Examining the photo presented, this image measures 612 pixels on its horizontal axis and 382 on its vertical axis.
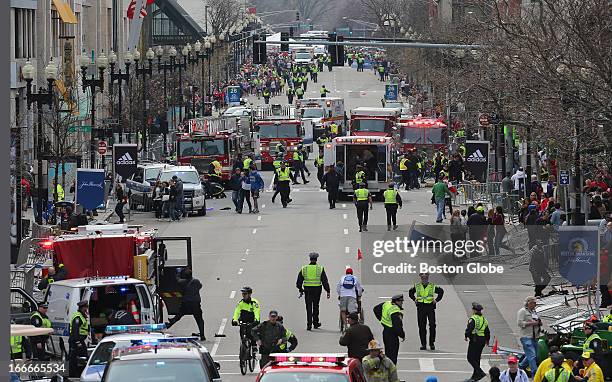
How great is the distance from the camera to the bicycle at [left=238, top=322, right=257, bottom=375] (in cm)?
2623

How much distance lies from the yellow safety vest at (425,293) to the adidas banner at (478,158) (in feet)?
84.7

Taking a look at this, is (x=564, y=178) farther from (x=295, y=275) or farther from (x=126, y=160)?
(x=126, y=160)

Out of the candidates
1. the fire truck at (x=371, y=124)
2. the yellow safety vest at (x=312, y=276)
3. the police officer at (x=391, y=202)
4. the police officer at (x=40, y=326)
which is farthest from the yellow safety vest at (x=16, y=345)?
the fire truck at (x=371, y=124)

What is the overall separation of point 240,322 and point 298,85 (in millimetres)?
103435

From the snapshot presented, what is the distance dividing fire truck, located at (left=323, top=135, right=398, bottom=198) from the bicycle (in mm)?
29138

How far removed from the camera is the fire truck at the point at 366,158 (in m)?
56.4

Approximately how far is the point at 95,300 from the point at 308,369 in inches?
386

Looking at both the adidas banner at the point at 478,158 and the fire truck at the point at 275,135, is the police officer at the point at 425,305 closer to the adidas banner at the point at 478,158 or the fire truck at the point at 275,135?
the adidas banner at the point at 478,158

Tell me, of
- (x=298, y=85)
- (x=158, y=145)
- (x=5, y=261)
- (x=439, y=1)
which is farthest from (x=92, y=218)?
(x=439, y=1)

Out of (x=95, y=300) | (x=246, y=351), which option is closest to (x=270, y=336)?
(x=246, y=351)

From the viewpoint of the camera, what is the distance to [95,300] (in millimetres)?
27672

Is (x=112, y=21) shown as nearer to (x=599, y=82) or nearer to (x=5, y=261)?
(x=599, y=82)

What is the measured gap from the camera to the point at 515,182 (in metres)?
53.9

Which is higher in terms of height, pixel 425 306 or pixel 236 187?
pixel 236 187
